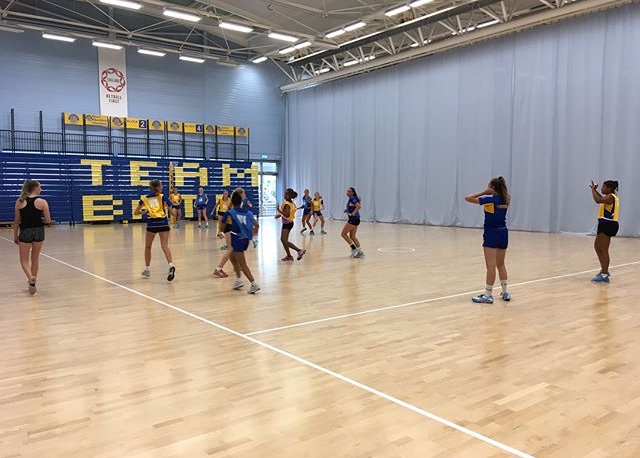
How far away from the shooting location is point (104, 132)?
77.4 feet

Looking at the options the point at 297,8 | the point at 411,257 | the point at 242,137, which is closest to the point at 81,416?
the point at 411,257

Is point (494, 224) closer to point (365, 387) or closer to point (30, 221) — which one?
point (365, 387)

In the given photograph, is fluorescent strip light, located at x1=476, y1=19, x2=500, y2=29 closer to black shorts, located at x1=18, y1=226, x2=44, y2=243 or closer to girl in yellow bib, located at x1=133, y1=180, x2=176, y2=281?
girl in yellow bib, located at x1=133, y1=180, x2=176, y2=281

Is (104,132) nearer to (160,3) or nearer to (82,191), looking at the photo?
(82,191)

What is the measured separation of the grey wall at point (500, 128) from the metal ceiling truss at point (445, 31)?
2.60 feet

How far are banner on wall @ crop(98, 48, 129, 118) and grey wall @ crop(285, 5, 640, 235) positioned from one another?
951cm

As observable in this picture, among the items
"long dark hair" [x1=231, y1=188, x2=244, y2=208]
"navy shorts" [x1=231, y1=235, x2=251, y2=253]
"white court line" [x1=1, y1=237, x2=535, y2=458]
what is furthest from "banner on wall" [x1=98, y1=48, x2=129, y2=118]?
"white court line" [x1=1, y1=237, x2=535, y2=458]

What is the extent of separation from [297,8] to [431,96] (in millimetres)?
6875

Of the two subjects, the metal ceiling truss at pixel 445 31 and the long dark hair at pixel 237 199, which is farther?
the metal ceiling truss at pixel 445 31

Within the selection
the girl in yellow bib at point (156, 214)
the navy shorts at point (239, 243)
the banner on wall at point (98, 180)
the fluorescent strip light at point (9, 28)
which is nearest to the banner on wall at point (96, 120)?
the banner on wall at point (98, 180)

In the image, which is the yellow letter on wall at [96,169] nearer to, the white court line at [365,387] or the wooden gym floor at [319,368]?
the wooden gym floor at [319,368]

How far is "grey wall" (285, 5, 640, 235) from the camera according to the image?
16.6 metres

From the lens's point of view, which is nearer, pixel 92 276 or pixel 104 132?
pixel 92 276

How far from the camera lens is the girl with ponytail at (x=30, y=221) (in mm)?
7449
